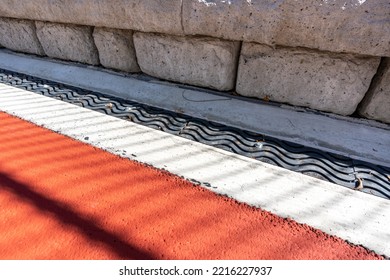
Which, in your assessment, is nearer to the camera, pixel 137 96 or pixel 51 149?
pixel 51 149

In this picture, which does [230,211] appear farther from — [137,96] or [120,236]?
[137,96]

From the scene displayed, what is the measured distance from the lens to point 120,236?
1413 millimetres

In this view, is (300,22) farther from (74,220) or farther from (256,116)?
(74,220)

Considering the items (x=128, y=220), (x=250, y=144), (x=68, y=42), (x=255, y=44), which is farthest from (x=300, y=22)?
(x=68, y=42)

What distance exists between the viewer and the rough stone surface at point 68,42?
11.3 ft

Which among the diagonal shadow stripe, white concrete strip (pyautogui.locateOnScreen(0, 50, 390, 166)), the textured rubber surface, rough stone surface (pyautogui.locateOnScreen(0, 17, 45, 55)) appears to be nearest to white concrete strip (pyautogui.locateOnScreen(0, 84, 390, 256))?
the textured rubber surface

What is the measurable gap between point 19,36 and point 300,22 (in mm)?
4349

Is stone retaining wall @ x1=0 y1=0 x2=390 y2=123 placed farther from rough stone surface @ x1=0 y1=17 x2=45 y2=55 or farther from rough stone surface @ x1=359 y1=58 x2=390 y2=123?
rough stone surface @ x1=0 y1=17 x2=45 y2=55

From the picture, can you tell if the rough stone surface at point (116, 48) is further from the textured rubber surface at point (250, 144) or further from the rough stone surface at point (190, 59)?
the textured rubber surface at point (250, 144)

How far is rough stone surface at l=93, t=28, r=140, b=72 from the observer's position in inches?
125

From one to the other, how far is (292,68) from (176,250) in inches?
78.7

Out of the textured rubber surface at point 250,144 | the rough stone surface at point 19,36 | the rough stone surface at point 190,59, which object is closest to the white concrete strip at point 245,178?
the textured rubber surface at point 250,144

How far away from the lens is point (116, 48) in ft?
10.7
